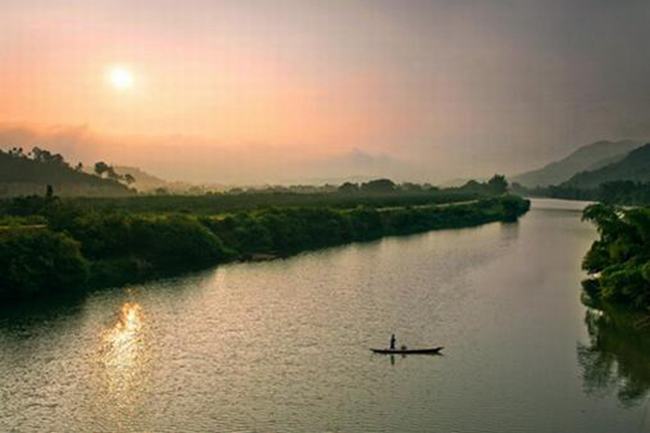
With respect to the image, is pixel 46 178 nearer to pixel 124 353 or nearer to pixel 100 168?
pixel 100 168

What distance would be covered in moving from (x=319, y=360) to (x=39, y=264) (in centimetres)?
2820

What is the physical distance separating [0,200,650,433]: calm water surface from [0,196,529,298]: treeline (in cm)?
403

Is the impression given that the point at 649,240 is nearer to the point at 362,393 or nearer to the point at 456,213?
the point at 362,393

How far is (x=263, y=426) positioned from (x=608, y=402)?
15.6 m

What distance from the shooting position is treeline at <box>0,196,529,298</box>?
176 feet

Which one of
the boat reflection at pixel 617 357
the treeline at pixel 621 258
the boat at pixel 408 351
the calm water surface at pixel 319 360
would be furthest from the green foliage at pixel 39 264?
the treeline at pixel 621 258

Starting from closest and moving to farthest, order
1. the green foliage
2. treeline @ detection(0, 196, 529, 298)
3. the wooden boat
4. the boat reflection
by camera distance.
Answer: the boat reflection
the wooden boat
the green foliage
treeline @ detection(0, 196, 529, 298)


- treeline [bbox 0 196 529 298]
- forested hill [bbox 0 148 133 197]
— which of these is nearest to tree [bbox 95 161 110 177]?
forested hill [bbox 0 148 133 197]

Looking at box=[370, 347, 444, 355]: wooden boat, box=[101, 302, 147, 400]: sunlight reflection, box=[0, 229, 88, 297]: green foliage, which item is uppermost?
box=[0, 229, 88, 297]: green foliage

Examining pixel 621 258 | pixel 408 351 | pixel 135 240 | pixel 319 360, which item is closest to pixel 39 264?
pixel 135 240

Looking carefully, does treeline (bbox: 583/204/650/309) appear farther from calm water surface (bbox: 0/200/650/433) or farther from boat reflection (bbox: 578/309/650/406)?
calm water surface (bbox: 0/200/650/433)

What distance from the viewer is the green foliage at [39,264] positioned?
51.4 m

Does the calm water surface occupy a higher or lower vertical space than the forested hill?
lower

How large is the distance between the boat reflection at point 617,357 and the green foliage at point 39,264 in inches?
1536
